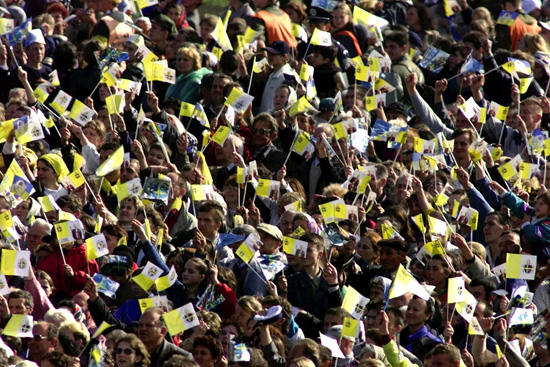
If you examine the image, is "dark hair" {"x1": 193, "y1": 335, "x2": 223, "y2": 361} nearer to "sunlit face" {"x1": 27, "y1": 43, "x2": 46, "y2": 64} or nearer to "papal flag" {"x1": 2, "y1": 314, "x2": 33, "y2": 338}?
"papal flag" {"x1": 2, "y1": 314, "x2": 33, "y2": 338}

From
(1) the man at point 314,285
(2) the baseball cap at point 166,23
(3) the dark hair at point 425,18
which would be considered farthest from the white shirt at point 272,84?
(1) the man at point 314,285

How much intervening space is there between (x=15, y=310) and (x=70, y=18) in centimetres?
724

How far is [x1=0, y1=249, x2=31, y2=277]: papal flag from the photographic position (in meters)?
12.0

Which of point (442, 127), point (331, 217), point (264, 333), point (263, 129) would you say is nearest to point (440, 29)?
point (442, 127)

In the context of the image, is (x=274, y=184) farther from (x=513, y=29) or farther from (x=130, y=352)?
(x=513, y=29)

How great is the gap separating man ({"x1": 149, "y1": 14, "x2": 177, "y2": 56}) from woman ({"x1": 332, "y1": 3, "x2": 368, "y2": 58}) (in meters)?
1.86

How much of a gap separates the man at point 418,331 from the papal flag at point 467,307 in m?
0.26

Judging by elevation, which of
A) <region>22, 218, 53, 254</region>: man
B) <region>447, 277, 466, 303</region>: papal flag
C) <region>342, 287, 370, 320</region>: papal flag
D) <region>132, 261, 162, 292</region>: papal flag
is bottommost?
<region>22, 218, 53, 254</region>: man

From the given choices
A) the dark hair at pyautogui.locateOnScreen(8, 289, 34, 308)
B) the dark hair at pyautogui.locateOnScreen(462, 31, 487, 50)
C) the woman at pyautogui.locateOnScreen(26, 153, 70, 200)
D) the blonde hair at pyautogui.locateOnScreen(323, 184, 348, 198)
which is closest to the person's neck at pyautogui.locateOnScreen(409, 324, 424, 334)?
the blonde hair at pyautogui.locateOnScreen(323, 184, 348, 198)

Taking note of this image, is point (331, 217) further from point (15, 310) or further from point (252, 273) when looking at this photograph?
point (15, 310)

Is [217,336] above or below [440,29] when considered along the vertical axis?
above

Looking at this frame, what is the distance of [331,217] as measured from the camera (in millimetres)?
13586

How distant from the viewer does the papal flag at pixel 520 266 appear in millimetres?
12281

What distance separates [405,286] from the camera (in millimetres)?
11781
